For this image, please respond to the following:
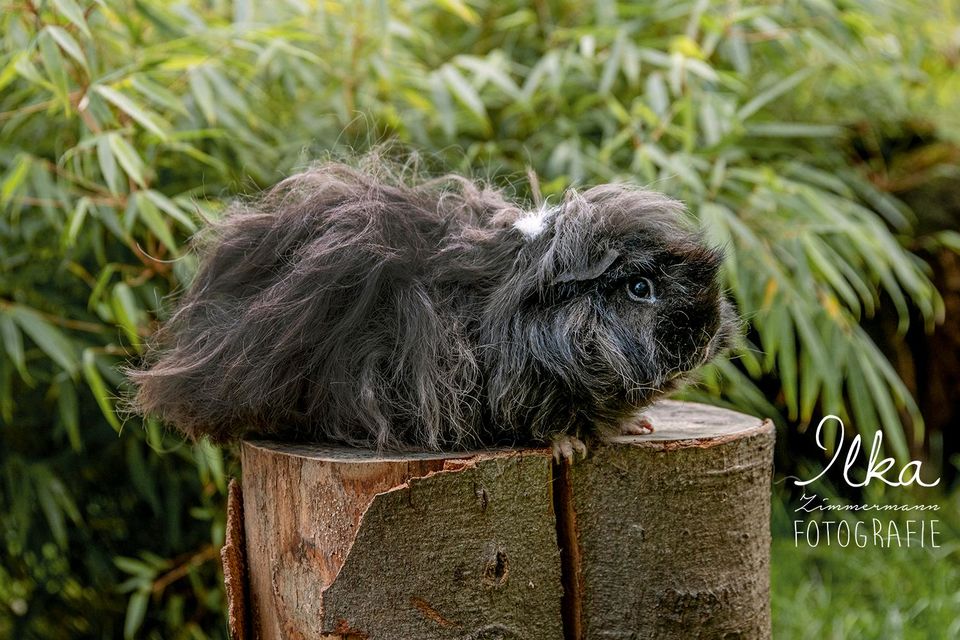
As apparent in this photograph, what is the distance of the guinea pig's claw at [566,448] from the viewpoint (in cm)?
165

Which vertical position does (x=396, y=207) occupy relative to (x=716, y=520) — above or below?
above

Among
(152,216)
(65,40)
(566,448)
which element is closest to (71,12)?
(65,40)

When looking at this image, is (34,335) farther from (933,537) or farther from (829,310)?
(933,537)

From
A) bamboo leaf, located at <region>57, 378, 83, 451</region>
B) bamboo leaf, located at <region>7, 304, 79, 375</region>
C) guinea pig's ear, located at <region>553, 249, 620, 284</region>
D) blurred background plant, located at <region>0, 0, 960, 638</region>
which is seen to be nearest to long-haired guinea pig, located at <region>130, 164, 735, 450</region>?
guinea pig's ear, located at <region>553, 249, 620, 284</region>

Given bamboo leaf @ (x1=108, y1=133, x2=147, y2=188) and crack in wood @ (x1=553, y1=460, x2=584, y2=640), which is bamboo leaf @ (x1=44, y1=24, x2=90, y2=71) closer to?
bamboo leaf @ (x1=108, y1=133, x2=147, y2=188)

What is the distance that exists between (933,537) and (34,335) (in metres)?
3.15

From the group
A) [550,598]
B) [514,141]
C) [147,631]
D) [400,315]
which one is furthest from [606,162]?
[147,631]

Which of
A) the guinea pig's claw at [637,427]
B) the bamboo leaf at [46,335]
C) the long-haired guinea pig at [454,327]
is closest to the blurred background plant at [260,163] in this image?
the bamboo leaf at [46,335]

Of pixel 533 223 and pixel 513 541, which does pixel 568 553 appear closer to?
pixel 513 541

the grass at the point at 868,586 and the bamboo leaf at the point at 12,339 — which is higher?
the bamboo leaf at the point at 12,339

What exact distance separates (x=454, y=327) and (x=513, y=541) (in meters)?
0.39

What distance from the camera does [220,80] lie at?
8.00ft

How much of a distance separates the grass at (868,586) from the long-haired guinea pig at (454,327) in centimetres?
165

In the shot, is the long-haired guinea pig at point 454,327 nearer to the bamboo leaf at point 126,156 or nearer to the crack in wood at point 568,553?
the crack in wood at point 568,553
